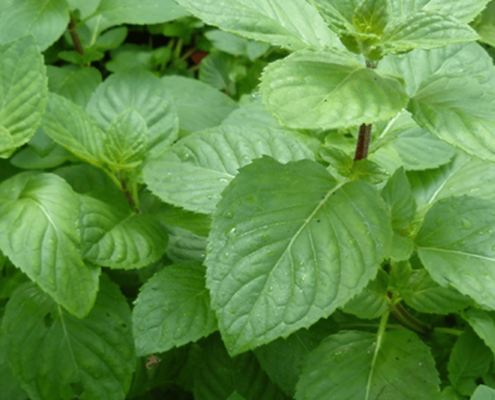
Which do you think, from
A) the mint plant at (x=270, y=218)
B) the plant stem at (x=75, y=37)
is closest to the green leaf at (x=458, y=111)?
the mint plant at (x=270, y=218)

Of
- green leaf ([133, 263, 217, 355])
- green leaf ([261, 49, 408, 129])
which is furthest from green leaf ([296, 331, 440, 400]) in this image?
green leaf ([261, 49, 408, 129])

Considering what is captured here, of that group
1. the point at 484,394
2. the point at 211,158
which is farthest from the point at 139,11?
the point at 484,394

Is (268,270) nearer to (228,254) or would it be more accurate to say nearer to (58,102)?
(228,254)

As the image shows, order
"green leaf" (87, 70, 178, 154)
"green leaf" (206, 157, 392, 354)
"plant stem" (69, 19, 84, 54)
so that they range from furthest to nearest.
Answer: "plant stem" (69, 19, 84, 54) → "green leaf" (87, 70, 178, 154) → "green leaf" (206, 157, 392, 354)

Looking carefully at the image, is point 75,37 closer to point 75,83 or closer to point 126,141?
point 75,83

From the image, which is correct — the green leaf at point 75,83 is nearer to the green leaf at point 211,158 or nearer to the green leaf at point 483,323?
the green leaf at point 211,158

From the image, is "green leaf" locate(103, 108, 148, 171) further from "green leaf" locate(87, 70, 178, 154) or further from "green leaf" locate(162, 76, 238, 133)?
"green leaf" locate(162, 76, 238, 133)
